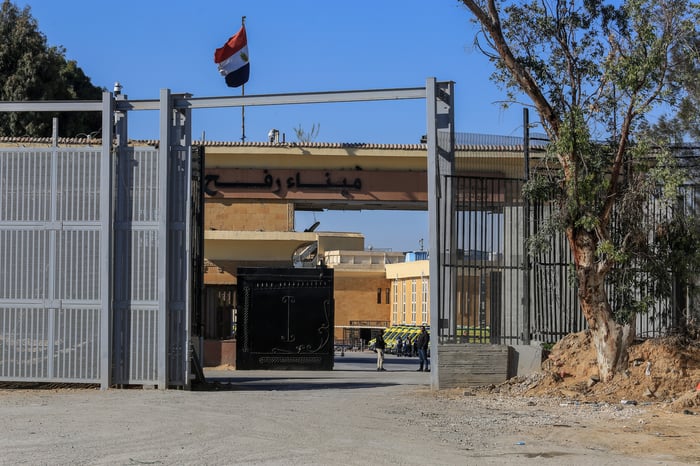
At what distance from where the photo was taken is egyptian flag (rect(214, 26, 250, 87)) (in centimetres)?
3312

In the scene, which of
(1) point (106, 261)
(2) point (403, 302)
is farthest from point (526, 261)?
(2) point (403, 302)

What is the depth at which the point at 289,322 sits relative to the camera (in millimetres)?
29062

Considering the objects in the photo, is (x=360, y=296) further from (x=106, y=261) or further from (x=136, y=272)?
(x=106, y=261)

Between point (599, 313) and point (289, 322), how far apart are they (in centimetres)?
1264

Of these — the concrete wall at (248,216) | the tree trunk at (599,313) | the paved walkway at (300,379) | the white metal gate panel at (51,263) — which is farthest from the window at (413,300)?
the white metal gate panel at (51,263)

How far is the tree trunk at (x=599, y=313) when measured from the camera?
17906 millimetres

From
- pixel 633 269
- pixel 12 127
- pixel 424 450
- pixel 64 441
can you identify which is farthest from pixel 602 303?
pixel 12 127

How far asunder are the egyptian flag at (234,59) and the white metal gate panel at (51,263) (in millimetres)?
14553

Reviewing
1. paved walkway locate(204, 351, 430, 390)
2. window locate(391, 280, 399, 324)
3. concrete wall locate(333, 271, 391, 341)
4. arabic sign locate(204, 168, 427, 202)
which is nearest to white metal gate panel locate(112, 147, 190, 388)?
paved walkway locate(204, 351, 430, 390)

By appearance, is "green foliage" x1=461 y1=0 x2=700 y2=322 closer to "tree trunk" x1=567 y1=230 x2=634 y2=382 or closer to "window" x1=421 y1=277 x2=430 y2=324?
"tree trunk" x1=567 y1=230 x2=634 y2=382

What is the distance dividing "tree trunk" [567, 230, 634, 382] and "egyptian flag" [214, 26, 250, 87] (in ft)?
57.5

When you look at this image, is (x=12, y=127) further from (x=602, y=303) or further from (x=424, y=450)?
(x=424, y=450)

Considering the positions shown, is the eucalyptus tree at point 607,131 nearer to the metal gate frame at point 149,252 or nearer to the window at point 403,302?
the metal gate frame at point 149,252

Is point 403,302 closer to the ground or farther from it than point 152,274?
closer to the ground
